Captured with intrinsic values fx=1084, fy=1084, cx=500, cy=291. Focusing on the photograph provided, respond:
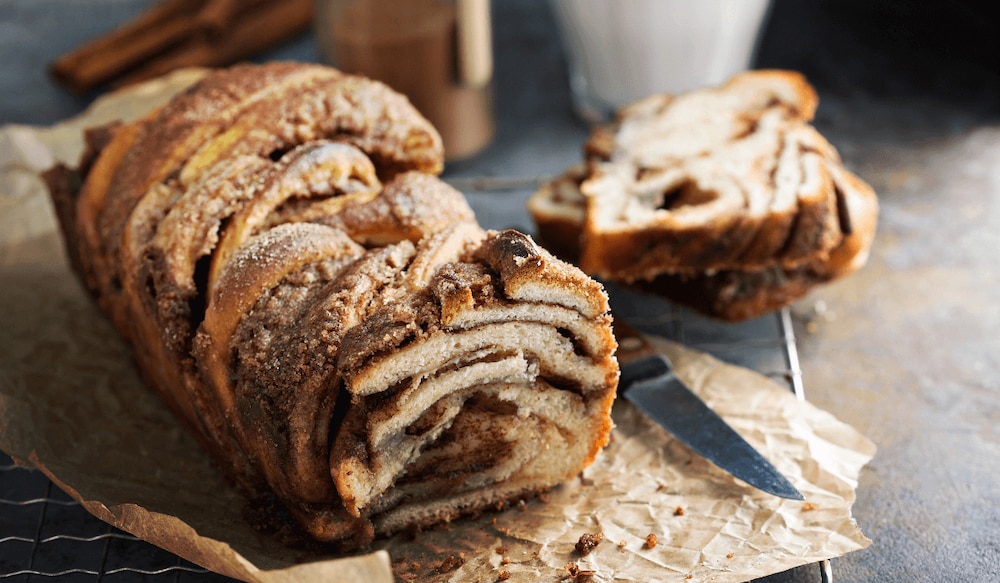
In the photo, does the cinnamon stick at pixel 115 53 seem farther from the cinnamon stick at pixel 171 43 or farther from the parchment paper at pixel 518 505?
the parchment paper at pixel 518 505

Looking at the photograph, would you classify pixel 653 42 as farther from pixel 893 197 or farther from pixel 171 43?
pixel 171 43

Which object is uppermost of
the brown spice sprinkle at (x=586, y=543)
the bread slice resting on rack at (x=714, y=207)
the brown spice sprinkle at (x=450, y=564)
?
the bread slice resting on rack at (x=714, y=207)

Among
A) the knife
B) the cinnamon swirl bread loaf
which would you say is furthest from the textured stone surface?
the cinnamon swirl bread loaf

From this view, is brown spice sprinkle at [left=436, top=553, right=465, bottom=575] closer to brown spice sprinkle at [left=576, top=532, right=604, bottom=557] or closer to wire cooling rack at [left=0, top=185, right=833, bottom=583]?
brown spice sprinkle at [left=576, top=532, right=604, bottom=557]

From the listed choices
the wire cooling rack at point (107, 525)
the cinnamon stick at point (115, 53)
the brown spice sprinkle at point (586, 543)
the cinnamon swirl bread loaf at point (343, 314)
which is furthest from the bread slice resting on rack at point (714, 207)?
the cinnamon stick at point (115, 53)

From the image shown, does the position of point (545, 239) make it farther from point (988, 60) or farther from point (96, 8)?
point (96, 8)

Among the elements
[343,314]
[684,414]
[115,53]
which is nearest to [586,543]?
[684,414]
